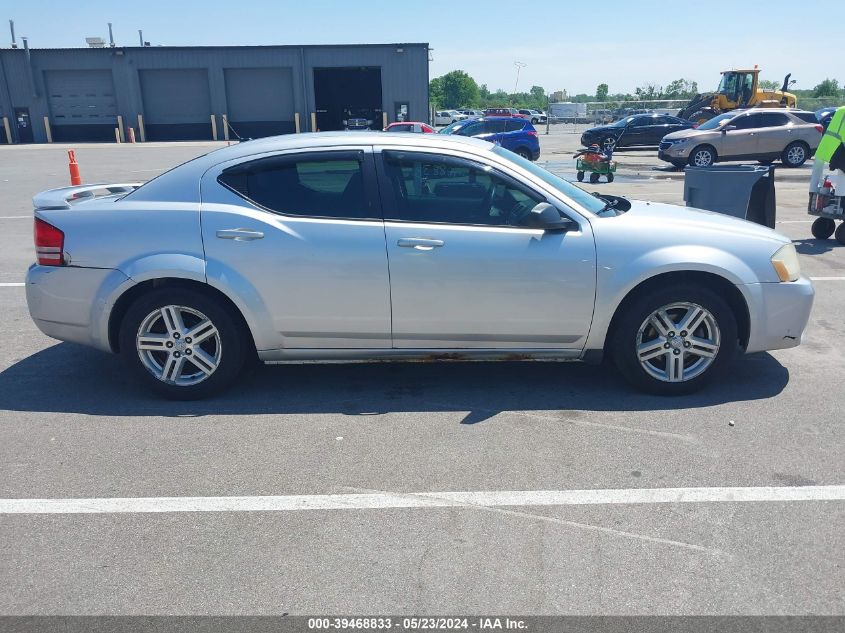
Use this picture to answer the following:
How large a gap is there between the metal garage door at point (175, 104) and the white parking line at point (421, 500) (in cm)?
4414

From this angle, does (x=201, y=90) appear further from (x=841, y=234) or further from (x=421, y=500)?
(x=421, y=500)

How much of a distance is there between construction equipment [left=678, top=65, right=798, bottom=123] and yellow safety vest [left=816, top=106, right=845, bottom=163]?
90.5ft

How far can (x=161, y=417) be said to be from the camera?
182 inches

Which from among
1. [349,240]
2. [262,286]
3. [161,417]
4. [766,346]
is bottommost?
[161,417]

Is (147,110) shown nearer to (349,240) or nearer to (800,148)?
(800,148)

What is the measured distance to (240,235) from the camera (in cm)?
464

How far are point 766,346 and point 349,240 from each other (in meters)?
2.83

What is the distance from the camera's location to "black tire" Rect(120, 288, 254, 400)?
4695mm

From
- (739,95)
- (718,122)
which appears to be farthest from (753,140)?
(739,95)

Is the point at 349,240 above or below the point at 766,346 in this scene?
above

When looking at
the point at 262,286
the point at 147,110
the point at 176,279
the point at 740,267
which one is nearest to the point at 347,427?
the point at 262,286

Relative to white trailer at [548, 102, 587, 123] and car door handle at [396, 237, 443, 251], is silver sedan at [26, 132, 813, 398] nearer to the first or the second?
car door handle at [396, 237, 443, 251]

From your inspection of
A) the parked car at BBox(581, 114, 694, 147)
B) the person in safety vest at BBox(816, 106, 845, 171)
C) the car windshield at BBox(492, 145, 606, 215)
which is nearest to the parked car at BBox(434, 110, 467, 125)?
the parked car at BBox(581, 114, 694, 147)

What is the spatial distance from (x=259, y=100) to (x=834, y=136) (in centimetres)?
3980
